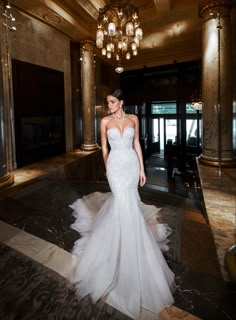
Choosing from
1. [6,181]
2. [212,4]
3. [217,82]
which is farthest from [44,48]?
[217,82]

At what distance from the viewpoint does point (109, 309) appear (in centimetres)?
159

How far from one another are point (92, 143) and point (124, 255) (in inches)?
250

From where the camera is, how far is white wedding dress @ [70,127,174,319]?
167 centimetres

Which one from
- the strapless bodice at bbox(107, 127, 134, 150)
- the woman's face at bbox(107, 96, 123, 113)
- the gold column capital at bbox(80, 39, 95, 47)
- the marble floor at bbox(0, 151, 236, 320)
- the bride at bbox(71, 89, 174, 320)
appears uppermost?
the gold column capital at bbox(80, 39, 95, 47)

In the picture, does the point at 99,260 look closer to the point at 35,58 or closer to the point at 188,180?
the point at 35,58

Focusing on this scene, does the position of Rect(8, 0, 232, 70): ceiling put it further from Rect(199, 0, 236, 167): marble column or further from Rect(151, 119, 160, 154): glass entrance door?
Rect(151, 119, 160, 154): glass entrance door

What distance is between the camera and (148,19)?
626 cm

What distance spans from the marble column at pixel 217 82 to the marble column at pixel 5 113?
3946 mm

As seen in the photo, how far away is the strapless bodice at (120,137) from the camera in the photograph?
1.96 m

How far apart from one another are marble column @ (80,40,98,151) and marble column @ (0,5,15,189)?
2.94 meters

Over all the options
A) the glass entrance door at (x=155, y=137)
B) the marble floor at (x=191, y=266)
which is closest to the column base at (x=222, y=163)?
the marble floor at (x=191, y=266)

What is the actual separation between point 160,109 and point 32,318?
11692 mm

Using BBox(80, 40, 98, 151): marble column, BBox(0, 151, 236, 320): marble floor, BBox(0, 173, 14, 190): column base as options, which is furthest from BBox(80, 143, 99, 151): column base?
BBox(0, 151, 236, 320): marble floor

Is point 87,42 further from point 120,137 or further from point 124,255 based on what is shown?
point 124,255
